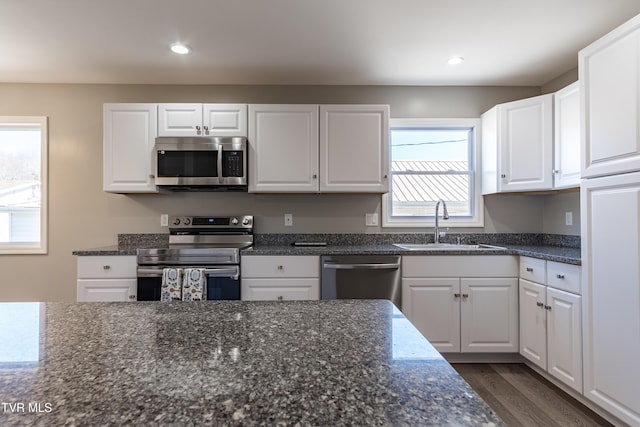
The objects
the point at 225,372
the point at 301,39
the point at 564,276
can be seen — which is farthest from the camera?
the point at 301,39

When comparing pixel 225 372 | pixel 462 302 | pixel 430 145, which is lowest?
pixel 462 302

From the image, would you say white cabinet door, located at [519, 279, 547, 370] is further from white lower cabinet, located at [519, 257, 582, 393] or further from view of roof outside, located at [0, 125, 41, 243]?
view of roof outside, located at [0, 125, 41, 243]

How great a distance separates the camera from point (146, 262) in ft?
8.10

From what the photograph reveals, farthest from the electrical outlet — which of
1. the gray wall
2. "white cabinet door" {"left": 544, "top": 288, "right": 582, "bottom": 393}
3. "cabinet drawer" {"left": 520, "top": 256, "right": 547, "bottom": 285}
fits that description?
"white cabinet door" {"left": 544, "top": 288, "right": 582, "bottom": 393}

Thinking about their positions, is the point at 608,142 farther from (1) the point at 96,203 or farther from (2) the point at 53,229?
(2) the point at 53,229

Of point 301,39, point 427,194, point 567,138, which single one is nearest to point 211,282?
point 301,39

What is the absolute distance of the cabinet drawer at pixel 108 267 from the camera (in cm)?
248

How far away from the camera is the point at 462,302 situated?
8.38ft

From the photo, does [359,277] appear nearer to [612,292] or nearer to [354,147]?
[354,147]

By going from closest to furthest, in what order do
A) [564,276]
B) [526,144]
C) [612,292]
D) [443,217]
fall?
[612,292], [564,276], [526,144], [443,217]

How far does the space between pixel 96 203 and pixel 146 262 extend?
112cm

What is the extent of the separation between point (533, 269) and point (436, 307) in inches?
29.3

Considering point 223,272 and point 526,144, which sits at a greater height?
point 526,144

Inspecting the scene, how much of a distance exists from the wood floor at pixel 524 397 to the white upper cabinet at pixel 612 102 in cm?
143
